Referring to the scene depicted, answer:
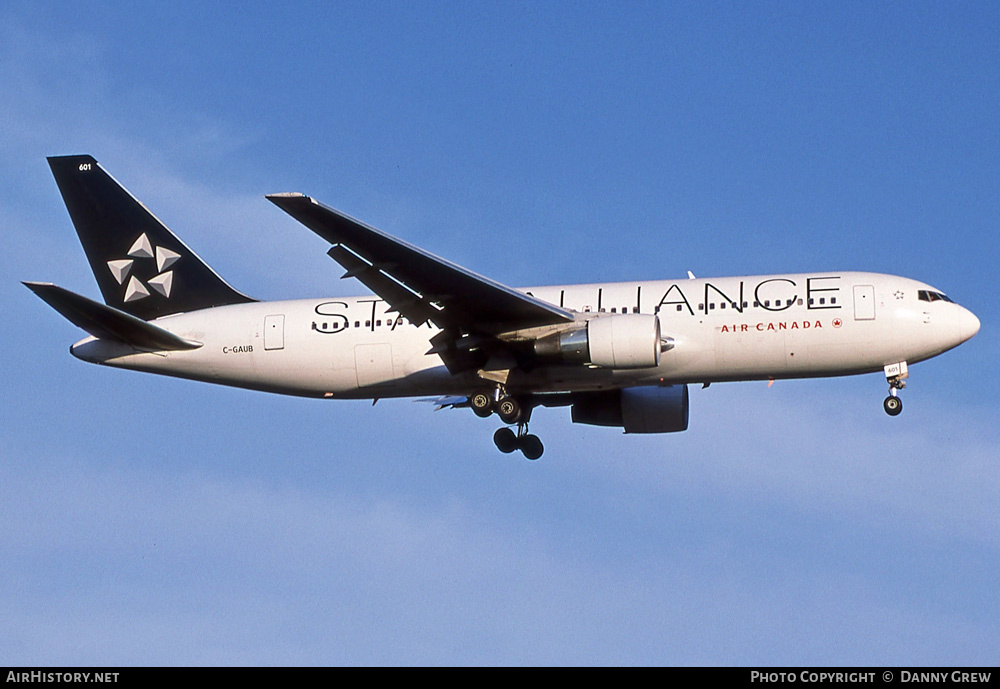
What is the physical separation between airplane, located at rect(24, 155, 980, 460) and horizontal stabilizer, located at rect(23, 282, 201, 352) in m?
0.05

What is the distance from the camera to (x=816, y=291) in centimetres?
3453

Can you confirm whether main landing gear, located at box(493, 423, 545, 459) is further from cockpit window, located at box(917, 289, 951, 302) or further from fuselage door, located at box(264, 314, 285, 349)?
cockpit window, located at box(917, 289, 951, 302)

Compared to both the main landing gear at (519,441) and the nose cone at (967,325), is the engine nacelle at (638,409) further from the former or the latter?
the nose cone at (967,325)

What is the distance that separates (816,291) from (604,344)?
600cm

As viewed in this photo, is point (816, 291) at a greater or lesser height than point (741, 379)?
greater

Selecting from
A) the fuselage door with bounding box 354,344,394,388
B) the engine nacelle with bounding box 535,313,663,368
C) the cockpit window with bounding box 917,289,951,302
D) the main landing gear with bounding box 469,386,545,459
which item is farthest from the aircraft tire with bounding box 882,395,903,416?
the fuselage door with bounding box 354,344,394,388

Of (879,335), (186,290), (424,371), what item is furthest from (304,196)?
(879,335)

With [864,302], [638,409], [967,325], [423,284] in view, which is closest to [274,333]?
[423,284]

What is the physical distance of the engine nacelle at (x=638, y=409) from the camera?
38531 mm

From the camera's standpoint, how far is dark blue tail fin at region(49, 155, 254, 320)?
39.4m
